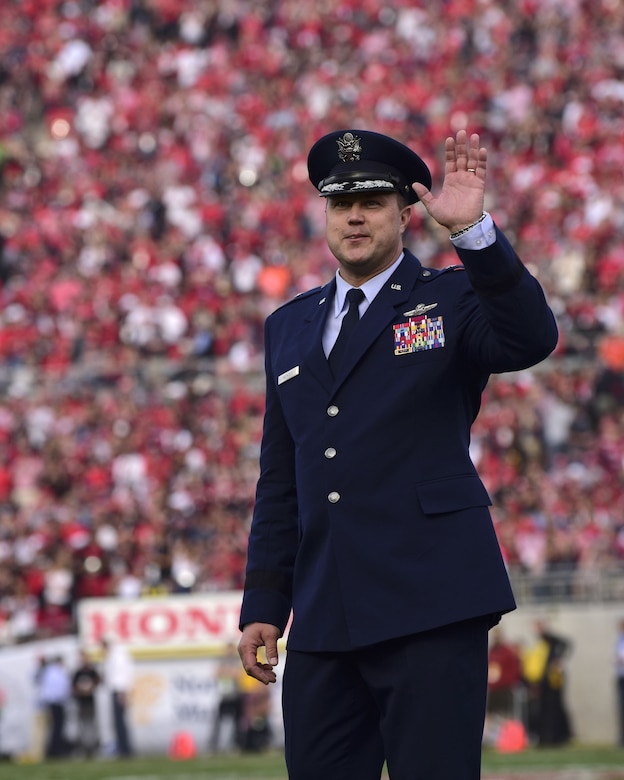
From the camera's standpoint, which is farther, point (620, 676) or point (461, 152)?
point (620, 676)

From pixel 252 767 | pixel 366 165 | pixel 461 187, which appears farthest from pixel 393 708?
pixel 252 767

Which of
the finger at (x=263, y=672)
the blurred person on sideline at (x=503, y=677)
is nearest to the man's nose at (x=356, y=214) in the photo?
the finger at (x=263, y=672)

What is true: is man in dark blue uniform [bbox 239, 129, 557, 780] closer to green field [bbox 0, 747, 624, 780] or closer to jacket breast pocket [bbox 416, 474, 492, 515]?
jacket breast pocket [bbox 416, 474, 492, 515]

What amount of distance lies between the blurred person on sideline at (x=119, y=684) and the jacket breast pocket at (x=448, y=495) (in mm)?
12655

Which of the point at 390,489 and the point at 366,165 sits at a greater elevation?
the point at 366,165

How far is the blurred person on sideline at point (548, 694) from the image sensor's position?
51.6 feet

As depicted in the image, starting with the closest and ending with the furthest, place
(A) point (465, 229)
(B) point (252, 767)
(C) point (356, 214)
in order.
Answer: (A) point (465, 229) → (C) point (356, 214) → (B) point (252, 767)

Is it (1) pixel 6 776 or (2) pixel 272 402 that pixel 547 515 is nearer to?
(1) pixel 6 776

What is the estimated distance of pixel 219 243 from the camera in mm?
21562

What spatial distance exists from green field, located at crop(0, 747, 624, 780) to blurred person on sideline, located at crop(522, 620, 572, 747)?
2.30ft

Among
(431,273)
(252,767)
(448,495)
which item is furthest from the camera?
(252,767)

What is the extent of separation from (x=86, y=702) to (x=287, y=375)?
12650mm

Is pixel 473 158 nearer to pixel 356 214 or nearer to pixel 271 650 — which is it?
pixel 356 214

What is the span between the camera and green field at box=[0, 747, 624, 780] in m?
11.5
